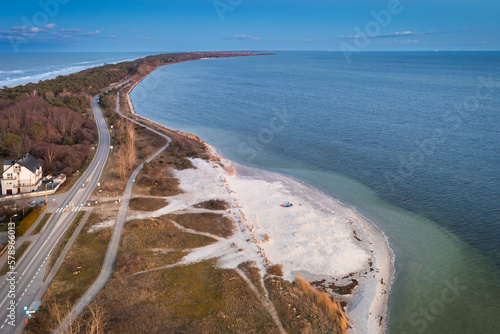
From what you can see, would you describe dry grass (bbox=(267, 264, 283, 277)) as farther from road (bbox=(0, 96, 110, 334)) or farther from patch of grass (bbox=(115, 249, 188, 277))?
road (bbox=(0, 96, 110, 334))

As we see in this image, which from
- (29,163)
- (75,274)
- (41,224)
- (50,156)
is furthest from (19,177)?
(75,274)

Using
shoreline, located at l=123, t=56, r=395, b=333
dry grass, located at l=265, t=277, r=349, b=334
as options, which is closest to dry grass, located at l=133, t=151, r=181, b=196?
shoreline, located at l=123, t=56, r=395, b=333

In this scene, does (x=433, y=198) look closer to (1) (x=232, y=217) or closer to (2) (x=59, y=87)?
(1) (x=232, y=217)

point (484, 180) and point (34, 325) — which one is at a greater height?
point (34, 325)

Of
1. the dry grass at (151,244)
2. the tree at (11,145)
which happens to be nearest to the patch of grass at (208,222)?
the dry grass at (151,244)

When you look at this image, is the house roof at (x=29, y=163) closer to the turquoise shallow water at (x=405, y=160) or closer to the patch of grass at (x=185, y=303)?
the patch of grass at (x=185, y=303)

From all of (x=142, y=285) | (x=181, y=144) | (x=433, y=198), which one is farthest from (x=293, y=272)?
(x=181, y=144)
